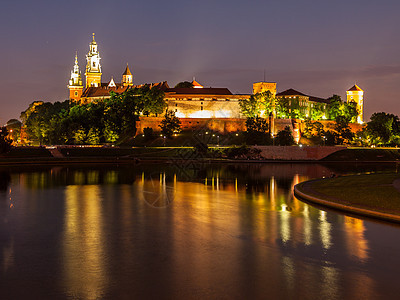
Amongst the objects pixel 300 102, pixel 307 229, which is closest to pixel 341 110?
pixel 300 102

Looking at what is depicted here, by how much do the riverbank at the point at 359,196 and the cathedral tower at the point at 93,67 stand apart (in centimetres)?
12505

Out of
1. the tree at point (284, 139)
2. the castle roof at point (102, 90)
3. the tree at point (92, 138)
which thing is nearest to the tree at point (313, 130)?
the tree at point (284, 139)

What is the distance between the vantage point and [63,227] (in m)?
18.9

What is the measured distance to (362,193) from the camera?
25.0m

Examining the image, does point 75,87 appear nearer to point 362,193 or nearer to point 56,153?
point 56,153

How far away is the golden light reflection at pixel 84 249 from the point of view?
11672 millimetres

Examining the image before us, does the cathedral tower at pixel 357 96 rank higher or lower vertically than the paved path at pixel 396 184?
higher

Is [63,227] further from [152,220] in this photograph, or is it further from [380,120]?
[380,120]

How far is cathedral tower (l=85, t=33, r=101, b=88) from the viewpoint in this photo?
14662 cm

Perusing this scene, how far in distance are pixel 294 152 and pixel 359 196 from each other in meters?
56.7

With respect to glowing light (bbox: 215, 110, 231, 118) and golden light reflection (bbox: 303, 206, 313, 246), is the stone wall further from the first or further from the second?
golden light reflection (bbox: 303, 206, 313, 246)

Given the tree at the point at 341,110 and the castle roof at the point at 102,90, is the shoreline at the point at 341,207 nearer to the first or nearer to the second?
the tree at the point at 341,110

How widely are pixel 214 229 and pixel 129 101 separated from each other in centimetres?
8532

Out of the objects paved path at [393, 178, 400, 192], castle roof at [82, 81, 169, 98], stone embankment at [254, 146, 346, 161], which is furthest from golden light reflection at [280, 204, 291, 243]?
castle roof at [82, 81, 169, 98]
